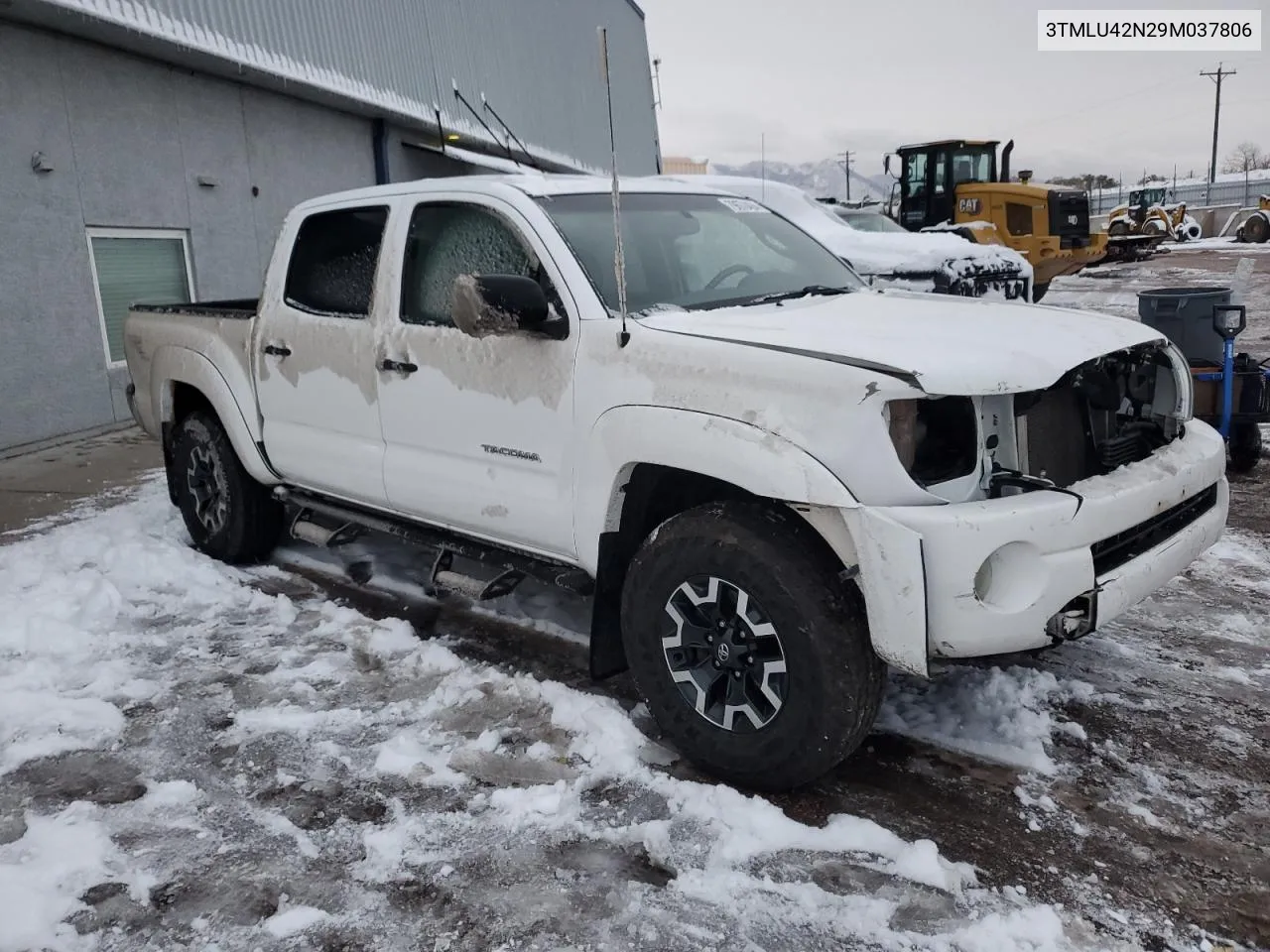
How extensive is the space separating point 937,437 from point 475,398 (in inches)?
69.6

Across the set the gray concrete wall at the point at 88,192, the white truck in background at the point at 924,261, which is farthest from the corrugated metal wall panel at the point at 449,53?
the white truck in background at the point at 924,261

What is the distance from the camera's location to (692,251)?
13.5ft

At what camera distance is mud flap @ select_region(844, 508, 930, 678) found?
2.71 meters

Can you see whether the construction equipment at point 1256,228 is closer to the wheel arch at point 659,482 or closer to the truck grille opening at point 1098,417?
the truck grille opening at point 1098,417

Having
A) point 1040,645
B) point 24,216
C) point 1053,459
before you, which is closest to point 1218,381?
point 1053,459

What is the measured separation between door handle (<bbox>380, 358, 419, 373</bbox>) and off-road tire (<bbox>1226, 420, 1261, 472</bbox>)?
545 centimetres

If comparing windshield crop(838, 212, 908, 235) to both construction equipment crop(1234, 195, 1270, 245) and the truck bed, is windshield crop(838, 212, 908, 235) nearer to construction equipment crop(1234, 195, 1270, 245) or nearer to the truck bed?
the truck bed

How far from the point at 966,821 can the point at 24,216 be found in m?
9.17

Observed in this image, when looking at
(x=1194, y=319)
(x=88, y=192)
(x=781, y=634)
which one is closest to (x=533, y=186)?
(x=781, y=634)

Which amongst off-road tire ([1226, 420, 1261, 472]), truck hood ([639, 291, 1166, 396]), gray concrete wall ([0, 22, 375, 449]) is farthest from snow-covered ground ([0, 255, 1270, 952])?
gray concrete wall ([0, 22, 375, 449])

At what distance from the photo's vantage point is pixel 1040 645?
9.53ft

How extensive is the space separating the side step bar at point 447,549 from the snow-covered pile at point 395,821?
36cm

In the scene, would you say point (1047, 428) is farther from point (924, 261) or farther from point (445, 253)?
point (924, 261)

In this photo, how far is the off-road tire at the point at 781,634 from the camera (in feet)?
9.48
